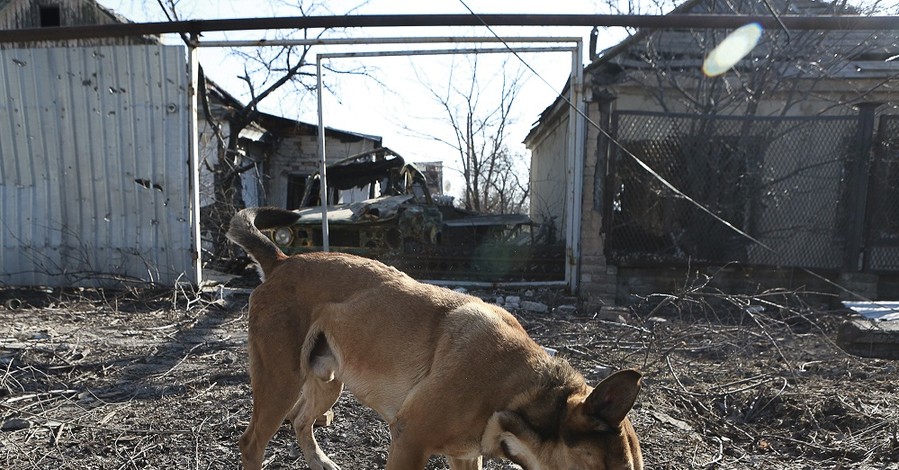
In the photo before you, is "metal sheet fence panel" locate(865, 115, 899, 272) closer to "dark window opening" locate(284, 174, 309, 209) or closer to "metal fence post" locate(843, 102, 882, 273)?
"metal fence post" locate(843, 102, 882, 273)

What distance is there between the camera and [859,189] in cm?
744

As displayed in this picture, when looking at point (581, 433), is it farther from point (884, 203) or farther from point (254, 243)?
point (884, 203)

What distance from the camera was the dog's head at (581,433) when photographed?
197cm

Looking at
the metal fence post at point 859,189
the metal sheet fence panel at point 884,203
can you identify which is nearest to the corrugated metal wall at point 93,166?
the metal fence post at point 859,189

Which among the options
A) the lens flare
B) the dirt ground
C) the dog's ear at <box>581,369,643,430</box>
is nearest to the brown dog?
the dog's ear at <box>581,369,643,430</box>

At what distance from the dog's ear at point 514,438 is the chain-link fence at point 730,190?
232 inches

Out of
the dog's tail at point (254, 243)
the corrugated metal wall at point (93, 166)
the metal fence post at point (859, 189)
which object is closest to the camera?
the dog's tail at point (254, 243)

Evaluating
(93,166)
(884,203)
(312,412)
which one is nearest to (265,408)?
(312,412)

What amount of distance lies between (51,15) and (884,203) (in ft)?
83.8

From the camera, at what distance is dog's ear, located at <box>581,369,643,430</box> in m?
1.92

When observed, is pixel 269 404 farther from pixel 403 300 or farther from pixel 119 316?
pixel 119 316

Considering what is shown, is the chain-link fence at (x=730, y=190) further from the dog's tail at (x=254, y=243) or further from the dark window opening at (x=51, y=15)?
the dark window opening at (x=51, y=15)

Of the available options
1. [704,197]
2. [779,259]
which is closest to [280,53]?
[704,197]

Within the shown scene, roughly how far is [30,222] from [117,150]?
5.53 feet
